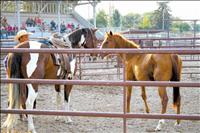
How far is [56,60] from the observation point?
237 inches

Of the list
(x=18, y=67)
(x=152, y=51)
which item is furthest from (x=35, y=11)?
(x=152, y=51)

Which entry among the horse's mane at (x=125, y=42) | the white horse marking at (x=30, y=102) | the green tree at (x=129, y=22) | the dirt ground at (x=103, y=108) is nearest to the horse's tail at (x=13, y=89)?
the white horse marking at (x=30, y=102)

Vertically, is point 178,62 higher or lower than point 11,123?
higher

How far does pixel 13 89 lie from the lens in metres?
4.87

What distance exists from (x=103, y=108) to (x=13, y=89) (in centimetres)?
275

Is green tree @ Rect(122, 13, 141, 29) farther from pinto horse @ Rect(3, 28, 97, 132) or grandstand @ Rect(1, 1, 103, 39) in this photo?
pinto horse @ Rect(3, 28, 97, 132)

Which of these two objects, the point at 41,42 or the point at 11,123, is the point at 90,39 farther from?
the point at 11,123

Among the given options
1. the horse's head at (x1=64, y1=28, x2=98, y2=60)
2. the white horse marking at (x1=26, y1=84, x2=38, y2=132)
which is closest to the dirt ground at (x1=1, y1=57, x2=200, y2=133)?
the white horse marking at (x1=26, y1=84, x2=38, y2=132)

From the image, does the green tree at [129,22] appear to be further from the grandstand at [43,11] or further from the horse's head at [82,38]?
the horse's head at [82,38]

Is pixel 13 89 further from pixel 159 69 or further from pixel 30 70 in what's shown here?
pixel 159 69

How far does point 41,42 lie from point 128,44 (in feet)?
5.54

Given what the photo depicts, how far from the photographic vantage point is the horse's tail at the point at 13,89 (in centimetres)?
459

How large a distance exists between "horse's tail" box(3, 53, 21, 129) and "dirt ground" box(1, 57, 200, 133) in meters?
0.75

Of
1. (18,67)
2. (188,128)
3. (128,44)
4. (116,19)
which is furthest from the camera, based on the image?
(116,19)
